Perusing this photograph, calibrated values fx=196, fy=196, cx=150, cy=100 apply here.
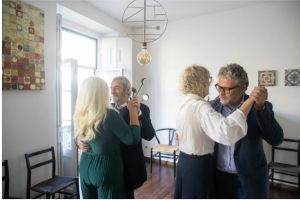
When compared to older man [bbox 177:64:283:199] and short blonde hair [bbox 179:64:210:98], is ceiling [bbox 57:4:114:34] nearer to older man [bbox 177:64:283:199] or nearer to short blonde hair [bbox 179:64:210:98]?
short blonde hair [bbox 179:64:210:98]

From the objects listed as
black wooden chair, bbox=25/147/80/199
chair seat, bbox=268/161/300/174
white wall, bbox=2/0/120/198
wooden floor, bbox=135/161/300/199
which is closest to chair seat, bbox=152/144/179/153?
wooden floor, bbox=135/161/300/199

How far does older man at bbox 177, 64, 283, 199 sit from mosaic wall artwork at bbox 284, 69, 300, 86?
2.57 meters

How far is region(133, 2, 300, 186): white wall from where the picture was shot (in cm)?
335

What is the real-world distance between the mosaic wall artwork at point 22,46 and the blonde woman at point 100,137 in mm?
1425

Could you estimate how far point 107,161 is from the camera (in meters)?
1.48

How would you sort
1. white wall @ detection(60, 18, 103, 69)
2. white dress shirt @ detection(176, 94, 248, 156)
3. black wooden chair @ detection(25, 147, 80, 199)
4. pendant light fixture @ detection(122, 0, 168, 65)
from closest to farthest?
white dress shirt @ detection(176, 94, 248, 156)
pendant light fixture @ detection(122, 0, 168, 65)
black wooden chair @ detection(25, 147, 80, 199)
white wall @ detection(60, 18, 103, 69)

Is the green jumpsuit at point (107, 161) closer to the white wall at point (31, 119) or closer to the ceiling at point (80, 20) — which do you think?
the white wall at point (31, 119)

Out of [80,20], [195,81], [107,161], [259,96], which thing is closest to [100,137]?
[107,161]

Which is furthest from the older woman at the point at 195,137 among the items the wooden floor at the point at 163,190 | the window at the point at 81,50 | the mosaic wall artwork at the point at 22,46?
the window at the point at 81,50

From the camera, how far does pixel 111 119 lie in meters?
1.42

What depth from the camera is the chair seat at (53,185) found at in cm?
232

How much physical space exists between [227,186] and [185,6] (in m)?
3.28

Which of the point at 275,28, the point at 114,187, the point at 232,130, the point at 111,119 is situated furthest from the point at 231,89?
the point at 275,28

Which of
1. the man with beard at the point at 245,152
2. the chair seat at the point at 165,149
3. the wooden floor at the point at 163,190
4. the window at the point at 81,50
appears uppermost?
the window at the point at 81,50
